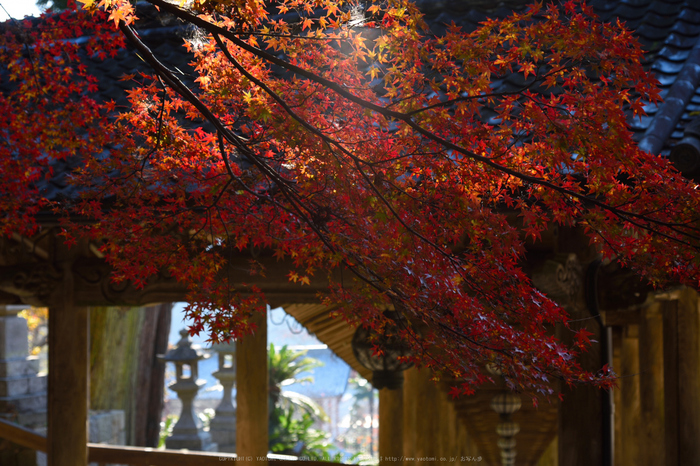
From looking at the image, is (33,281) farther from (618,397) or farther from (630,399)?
(618,397)

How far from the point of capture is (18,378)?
953 cm

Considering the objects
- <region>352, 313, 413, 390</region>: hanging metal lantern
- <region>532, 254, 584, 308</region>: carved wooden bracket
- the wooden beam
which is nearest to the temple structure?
<region>532, 254, 584, 308</region>: carved wooden bracket

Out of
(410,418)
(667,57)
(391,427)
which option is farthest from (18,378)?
(667,57)

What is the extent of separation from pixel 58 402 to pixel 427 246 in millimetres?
3607

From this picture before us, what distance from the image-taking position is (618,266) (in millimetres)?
4090

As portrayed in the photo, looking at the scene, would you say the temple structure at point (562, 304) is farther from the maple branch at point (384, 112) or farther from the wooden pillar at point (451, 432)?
the maple branch at point (384, 112)

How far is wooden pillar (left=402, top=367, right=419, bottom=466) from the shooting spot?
6.26 meters

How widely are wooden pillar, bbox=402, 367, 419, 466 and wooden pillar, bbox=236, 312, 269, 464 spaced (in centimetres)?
196

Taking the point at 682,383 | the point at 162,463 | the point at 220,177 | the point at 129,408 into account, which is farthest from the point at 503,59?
the point at 129,408

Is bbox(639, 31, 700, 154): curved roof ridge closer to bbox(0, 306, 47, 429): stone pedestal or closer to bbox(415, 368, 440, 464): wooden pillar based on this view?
bbox(415, 368, 440, 464): wooden pillar

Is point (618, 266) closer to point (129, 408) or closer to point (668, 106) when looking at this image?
point (668, 106)

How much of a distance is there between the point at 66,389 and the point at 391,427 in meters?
2.48

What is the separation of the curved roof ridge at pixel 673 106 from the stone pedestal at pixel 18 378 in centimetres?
890

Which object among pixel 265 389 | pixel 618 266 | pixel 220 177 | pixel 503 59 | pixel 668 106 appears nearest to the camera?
pixel 503 59
